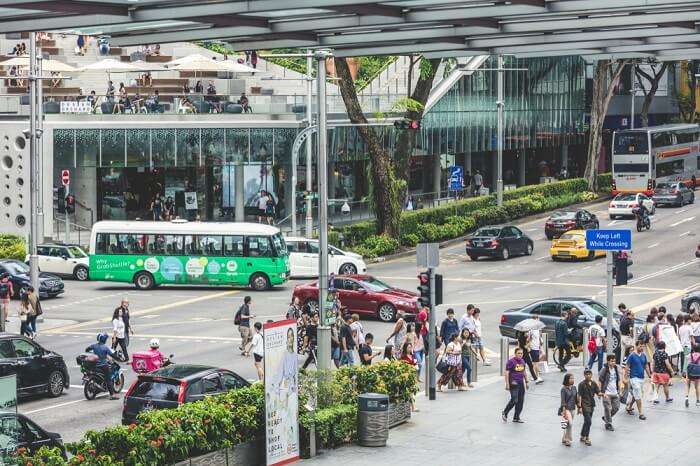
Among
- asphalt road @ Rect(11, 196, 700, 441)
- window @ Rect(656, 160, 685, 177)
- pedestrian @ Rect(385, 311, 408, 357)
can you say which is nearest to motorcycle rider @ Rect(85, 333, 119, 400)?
asphalt road @ Rect(11, 196, 700, 441)

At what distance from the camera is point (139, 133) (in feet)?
206

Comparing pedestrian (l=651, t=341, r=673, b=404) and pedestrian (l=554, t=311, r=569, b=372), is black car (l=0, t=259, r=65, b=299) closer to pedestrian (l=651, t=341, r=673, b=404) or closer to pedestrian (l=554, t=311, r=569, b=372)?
pedestrian (l=554, t=311, r=569, b=372)

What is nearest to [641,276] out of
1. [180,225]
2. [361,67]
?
[180,225]

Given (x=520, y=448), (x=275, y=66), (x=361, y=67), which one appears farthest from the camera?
(x=361, y=67)

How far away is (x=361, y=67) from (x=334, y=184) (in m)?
15.7

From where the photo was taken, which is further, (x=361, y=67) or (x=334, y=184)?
(x=361, y=67)

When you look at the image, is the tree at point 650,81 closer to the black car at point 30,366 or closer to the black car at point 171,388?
the black car at point 30,366

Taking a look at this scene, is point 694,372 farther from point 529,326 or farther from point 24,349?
point 24,349

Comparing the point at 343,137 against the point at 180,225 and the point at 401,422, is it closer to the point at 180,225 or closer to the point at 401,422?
the point at 180,225

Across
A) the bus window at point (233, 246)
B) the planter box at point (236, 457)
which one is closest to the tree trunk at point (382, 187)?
the bus window at point (233, 246)

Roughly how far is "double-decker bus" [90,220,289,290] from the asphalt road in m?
0.55

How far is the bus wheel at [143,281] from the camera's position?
49.4 meters

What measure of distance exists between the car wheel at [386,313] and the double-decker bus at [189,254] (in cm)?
878

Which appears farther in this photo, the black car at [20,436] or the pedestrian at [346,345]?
the pedestrian at [346,345]
